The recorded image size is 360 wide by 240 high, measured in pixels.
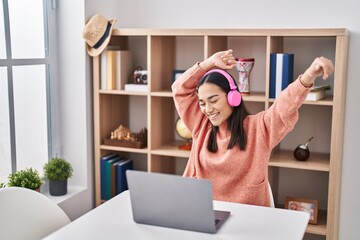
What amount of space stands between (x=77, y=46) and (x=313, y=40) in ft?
4.82

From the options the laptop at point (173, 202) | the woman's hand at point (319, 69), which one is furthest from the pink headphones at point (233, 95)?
the laptop at point (173, 202)

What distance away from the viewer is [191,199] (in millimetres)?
1679

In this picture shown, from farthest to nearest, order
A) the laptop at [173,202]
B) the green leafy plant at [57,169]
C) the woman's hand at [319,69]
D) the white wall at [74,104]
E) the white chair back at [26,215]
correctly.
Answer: the white wall at [74,104] < the green leafy plant at [57,169] < the woman's hand at [319,69] < the white chair back at [26,215] < the laptop at [173,202]

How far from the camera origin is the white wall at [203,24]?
3.00 metres

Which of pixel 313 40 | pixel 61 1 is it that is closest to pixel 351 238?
pixel 313 40

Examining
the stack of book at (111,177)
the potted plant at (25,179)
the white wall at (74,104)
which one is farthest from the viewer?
the stack of book at (111,177)

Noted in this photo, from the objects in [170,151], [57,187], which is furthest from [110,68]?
[57,187]

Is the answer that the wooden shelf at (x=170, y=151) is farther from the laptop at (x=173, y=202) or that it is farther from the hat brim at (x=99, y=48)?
the laptop at (x=173, y=202)

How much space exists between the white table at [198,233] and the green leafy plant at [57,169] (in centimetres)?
129

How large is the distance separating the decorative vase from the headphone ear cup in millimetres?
705

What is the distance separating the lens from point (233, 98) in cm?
232

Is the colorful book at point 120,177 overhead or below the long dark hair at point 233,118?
below

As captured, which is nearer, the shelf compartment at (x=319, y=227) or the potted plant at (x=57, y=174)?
the shelf compartment at (x=319, y=227)

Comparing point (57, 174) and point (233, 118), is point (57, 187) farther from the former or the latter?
point (233, 118)
